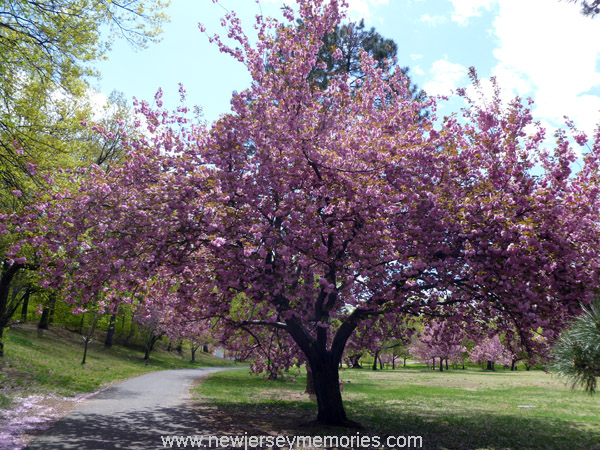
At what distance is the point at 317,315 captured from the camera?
492 inches

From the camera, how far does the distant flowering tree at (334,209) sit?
10.1m

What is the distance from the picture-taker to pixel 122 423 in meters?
11.4

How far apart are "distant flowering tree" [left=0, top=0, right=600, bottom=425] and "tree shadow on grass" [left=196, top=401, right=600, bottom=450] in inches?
54.9

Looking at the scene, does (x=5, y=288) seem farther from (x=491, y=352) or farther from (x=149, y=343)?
(x=491, y=352)

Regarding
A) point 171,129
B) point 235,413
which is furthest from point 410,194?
point 235,413

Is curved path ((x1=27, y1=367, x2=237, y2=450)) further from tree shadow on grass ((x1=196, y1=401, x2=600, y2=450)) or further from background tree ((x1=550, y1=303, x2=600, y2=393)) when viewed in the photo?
background tree ((x1=550, y1=303, x2=600, y2=393))

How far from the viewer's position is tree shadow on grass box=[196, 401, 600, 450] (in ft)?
36.6

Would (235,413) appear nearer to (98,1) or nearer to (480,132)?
(480,132)

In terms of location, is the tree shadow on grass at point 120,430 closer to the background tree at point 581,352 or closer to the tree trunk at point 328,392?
the tree trunk at point 328,392

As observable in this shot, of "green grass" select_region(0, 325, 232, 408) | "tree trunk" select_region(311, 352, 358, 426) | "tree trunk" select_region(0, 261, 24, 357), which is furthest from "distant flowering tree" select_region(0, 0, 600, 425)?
"tree trunk" select_region(0, 261, 24, 357)

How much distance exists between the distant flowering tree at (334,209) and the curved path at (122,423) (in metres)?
3.23

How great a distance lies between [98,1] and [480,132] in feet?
38.8

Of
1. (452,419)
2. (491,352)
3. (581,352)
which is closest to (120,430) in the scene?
(581,352)

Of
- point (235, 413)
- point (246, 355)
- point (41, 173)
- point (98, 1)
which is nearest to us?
point (98, 1)
